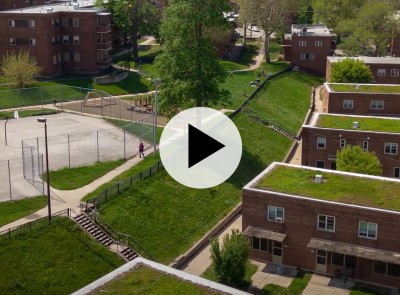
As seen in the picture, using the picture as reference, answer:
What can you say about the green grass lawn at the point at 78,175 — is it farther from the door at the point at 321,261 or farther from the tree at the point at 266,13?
the tree at the point at 266,13

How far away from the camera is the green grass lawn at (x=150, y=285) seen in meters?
27.8

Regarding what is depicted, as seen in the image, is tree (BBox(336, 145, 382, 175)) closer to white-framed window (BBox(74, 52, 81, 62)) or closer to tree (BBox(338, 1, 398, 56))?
white-framed window (BBox(74, 52, 81, 62))

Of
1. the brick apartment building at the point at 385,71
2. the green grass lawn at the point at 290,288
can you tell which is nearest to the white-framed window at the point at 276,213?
the green grass lawn at the point at 290,288

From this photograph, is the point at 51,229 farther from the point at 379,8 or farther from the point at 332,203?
the point at 379,8

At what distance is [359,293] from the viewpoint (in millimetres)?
37406

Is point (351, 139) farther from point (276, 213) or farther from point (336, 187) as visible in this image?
point (276, 213)

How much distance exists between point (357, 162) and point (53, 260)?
2385 centimetres

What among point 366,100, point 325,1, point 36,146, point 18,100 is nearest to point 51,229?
point 36,146

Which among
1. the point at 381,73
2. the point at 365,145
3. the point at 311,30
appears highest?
the point at 311,30

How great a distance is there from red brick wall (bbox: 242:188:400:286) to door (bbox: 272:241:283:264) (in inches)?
10.8

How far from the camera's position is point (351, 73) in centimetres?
7662

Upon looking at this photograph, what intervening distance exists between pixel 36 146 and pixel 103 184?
369 inches

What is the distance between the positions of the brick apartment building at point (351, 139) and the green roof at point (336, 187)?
36.5 ft
